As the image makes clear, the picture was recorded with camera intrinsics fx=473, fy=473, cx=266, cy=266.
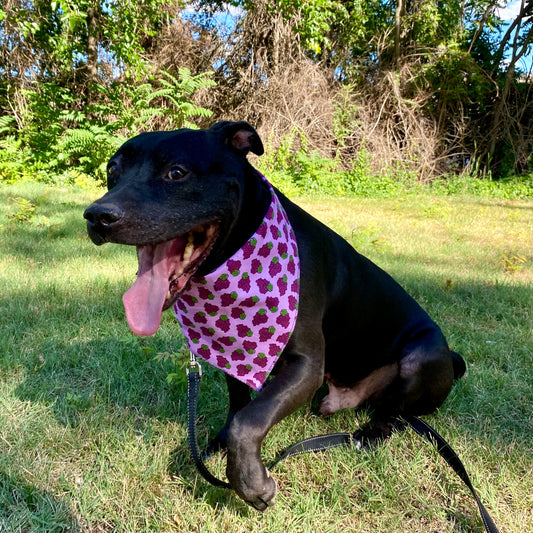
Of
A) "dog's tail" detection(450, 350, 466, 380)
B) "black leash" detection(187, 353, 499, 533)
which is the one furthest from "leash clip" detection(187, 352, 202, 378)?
"dog's tail" detection(450, 350, 466, 380)

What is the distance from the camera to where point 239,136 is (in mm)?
2061

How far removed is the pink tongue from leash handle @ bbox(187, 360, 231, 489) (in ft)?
1.07

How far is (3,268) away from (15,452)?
2.83 m

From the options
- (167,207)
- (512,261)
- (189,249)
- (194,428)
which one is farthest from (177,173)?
(512,261)

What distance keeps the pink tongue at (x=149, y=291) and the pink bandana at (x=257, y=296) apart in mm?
170

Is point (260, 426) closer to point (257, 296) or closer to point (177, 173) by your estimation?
point (257, 296)

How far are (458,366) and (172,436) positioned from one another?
1616 millimetres

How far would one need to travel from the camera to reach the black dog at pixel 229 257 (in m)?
1.70

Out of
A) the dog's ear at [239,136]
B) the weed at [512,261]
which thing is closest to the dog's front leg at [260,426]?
the dog's ear at [239,136]

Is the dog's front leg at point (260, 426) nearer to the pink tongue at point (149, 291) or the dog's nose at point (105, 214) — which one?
the pink tongue at point (149, 291)

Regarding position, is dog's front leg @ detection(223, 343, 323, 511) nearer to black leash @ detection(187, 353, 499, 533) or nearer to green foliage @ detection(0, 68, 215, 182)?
black leash @ detection(187, 353, 499, 533)

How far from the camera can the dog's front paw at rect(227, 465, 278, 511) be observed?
1.65 meters

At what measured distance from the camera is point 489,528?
1641 mm

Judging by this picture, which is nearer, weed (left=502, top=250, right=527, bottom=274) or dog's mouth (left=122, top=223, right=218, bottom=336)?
dog's mouth (left=122, top=223, right=218, bottom=336)
